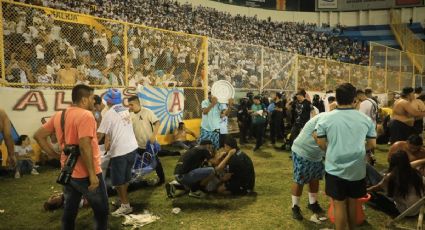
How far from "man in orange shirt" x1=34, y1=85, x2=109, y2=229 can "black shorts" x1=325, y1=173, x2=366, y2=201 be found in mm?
2314

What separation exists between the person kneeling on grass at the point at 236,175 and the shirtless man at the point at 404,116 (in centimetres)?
301

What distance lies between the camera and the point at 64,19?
888cm

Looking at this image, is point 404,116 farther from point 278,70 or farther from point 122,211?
point 278,70

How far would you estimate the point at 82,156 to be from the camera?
3453 millimetres

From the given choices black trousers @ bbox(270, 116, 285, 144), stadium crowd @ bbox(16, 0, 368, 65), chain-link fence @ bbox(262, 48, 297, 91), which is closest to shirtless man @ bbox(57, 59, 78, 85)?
black trousers @ bbox(270, 116, 285, 144)

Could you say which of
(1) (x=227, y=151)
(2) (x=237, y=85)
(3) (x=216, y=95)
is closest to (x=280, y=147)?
(2) (x=237, y=85)

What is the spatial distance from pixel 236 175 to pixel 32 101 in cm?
506

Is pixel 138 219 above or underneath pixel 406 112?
underneath

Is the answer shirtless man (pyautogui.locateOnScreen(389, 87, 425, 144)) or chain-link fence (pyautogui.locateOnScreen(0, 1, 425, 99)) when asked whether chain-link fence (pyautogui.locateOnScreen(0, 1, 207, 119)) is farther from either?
shirtless man (pyautogui.locateOnScreen(389, 87, 425, 144))

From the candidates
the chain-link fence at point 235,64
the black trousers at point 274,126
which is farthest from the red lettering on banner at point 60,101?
the black trousers at point 274,126

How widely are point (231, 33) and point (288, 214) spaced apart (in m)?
24.7

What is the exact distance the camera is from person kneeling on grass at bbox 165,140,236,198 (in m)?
6.16

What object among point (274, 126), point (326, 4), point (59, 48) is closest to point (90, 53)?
point (59, 48)

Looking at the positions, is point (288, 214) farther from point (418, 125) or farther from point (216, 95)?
point (418, 125)
